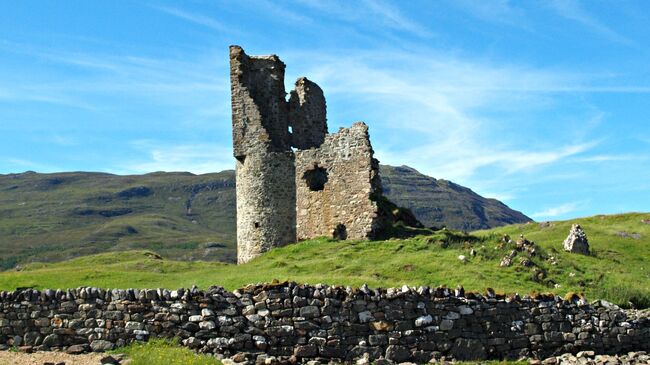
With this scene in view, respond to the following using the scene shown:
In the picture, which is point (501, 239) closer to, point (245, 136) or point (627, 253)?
point (627, 253)

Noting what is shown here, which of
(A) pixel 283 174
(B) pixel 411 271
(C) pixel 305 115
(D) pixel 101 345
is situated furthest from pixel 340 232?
(D) pixel 101 345

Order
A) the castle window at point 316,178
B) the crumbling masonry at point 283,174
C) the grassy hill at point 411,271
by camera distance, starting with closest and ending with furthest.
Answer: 1. the grassy hill at point 411,271
2. the crumbling masonry at point 283,174
3. the castle window at point 316,178

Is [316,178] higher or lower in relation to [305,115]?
lower

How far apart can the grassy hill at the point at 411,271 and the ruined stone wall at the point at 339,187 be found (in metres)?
1.75

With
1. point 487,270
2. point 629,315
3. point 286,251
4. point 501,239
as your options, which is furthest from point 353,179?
point 629,315

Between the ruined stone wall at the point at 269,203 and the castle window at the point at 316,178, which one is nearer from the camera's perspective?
the castle window at the point at 316,178

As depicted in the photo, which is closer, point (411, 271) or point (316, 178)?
point (411, 271)

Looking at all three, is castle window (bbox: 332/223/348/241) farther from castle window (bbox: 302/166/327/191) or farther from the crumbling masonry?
castle window (bbox: 302/166/327/191)

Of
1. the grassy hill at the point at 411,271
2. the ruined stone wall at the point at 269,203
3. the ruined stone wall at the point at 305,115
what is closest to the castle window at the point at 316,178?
the ruined stone wall at the point at 269,203

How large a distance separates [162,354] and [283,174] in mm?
27991

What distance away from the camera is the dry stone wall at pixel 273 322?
19438mm

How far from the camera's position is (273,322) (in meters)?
19.8

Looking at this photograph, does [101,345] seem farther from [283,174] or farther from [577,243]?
[577,243]

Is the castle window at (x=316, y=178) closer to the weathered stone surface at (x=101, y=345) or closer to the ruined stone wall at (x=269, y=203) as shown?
the ruined stone wall at (x=269, y=203)
